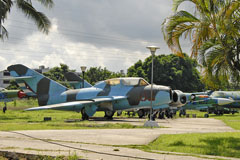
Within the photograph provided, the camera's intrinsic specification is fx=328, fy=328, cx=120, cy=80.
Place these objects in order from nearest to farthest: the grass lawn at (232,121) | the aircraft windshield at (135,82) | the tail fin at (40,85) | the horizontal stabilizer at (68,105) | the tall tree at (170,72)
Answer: the grass lawn at (232,121) < the horizontal stabilizer at (68,105) < the aircraft windshield at (135,82) < the tail fin at (40,85) < the tall tree at (170,72)

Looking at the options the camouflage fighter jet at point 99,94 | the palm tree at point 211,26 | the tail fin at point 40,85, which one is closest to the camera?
the palm tree at point 211,26

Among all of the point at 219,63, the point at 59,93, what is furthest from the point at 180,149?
the point at 59,93

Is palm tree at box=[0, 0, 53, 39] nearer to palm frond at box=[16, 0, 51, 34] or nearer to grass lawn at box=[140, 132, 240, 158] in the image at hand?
palm frond at box=[16, 0, 51, 34]

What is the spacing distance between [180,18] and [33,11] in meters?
19.6

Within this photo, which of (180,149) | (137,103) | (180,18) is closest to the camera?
(180,149)

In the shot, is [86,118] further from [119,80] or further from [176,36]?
[176,36]

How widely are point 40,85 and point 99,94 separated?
5715 mm

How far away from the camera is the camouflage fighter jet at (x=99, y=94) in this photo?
2462 cm

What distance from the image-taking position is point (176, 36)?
13195 mm

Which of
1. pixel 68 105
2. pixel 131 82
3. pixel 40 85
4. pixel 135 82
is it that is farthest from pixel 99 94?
pixel 40 85

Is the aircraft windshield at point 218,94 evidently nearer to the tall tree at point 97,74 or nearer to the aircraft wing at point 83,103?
the aircraft wing at point 83,103

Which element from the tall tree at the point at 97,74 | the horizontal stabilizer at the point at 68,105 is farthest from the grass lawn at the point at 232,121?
the tall tree at the point at 97,74

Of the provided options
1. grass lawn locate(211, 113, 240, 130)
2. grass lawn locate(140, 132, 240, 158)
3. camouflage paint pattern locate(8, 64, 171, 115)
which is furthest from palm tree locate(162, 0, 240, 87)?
camouflage paint pattern locate(8, 64, 171, 115)

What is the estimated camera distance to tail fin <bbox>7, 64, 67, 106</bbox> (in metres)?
28.1
